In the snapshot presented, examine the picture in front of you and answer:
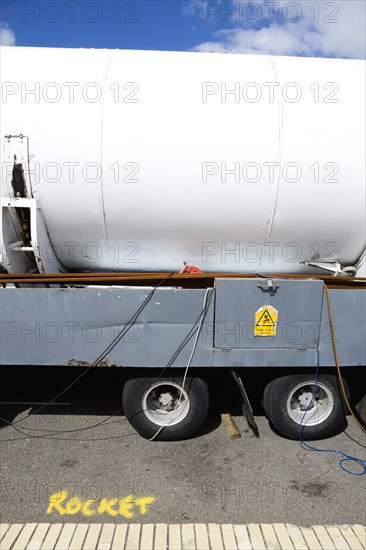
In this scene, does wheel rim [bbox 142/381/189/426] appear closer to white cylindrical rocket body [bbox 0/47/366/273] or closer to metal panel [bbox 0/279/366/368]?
metal panel [bbox 0/279/366/368]

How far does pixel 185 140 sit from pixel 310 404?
2905 millimetres

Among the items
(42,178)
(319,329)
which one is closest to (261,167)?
(319,329)

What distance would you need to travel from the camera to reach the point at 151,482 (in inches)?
152

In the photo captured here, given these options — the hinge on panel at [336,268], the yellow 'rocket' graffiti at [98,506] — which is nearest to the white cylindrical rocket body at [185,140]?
the hinge on panel at [336,268]

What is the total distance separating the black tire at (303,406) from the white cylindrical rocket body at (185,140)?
154cm

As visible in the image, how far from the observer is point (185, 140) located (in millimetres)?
4129

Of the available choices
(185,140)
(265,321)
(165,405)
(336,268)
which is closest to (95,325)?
(165,405)

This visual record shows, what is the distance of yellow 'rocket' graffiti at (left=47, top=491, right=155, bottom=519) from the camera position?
11.3ft

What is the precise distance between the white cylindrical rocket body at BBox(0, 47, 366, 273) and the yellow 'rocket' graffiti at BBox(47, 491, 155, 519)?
239 cm

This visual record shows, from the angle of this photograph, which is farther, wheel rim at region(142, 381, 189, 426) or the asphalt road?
wheel rim at region(142, 381, 189, 426)

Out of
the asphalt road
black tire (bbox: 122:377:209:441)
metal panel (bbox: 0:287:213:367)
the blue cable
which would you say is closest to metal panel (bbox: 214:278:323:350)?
metal panel (bbox: 0:287:213:367)

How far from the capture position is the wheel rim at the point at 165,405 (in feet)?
14.7

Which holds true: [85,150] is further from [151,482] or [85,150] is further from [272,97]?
[151,482]

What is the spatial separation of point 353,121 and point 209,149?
138 centimetres
